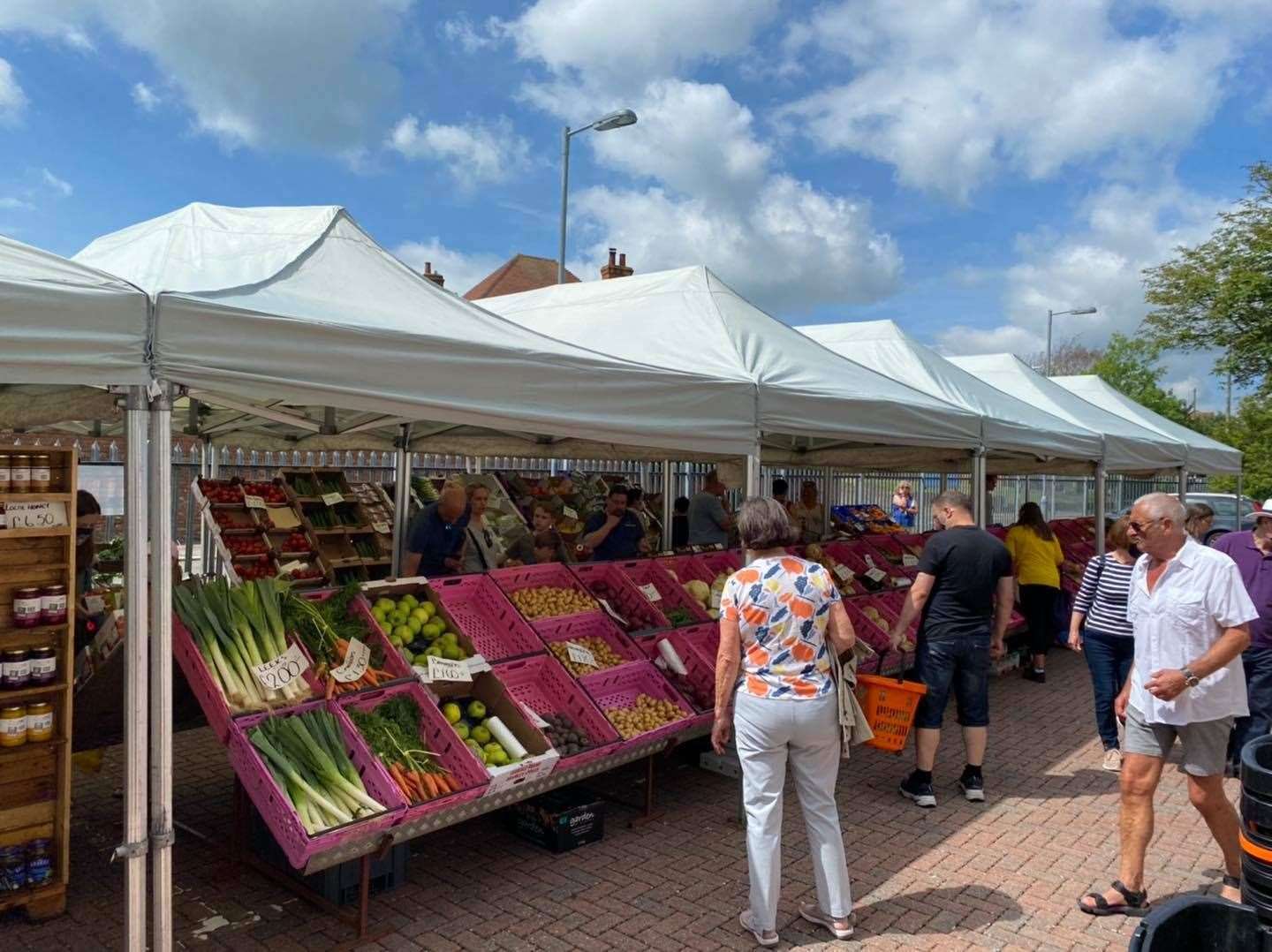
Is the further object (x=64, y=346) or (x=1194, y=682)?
(x=1194, y=682)

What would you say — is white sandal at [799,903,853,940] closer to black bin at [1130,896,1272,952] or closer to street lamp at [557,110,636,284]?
black bin at [1130,896,1272,952]

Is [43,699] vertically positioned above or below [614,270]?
below

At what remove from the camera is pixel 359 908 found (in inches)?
149

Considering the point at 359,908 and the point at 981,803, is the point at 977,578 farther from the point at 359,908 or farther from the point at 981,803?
the point at 359,908

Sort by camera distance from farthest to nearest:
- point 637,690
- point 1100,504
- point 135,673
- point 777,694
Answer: point 1100,504 < point 637,690 < point 777,694 < point 135,673

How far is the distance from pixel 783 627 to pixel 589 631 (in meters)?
2.17

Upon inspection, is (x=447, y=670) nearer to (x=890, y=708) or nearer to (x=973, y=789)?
(x=890, y=708)

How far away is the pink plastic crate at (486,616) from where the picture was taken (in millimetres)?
5016

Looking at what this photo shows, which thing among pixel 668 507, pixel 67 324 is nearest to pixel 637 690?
pixel 67 324

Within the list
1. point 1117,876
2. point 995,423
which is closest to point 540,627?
point 1117,876

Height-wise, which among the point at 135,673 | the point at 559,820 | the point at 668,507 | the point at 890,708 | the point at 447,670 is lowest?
the point at 559,820

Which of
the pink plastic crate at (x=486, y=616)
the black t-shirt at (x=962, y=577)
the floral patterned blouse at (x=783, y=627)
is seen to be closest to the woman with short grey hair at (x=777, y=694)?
the floral patterned blouse at (x=783, y=627)

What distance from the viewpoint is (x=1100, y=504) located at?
998 centimetres

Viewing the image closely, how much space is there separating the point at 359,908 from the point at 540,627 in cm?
182
